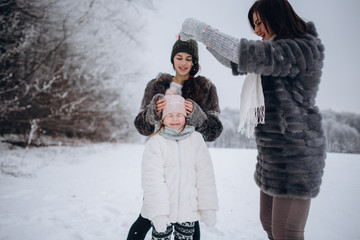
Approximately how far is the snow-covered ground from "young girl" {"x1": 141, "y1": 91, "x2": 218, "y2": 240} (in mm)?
1055

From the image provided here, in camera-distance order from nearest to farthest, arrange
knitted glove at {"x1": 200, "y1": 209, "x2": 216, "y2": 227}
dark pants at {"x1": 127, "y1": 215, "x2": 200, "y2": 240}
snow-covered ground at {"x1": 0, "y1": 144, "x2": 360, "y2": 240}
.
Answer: knitted glove at {"x1": 200, "y1": 209, "x2": 216, "y2": 227} → dark pants at {"x1": 127, "y1": 215, "x2": 200, "y2": 240} → snow-covered ground at {"x1": 0, "y1": 144, "x2": 360, "y2": 240}

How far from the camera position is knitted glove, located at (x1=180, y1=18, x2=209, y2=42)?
111 cm

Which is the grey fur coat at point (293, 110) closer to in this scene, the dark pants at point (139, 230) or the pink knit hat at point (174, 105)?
the pink knit hat at point (174, 105)

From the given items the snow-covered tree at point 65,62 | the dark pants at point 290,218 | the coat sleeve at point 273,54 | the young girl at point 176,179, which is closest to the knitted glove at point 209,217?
the young girl at point 176,179

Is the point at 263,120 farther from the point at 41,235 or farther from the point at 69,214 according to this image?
the point at 69,214

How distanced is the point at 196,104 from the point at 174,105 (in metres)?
0.18

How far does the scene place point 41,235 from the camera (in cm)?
197

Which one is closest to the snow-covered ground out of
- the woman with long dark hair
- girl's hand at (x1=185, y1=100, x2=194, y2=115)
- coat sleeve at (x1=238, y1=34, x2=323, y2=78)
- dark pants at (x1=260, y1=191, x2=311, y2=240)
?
dark pants at (x1=260, y1=191, x2=311, y2=240)

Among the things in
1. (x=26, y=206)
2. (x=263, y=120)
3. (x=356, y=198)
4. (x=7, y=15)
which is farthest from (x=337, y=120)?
(x=7, y=15)

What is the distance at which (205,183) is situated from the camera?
1.36 meters

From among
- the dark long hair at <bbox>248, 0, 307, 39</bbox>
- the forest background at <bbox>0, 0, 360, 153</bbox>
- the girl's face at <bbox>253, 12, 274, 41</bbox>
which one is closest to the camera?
the dark long hair at <bbox>248, 0, 307, 39</bbox>

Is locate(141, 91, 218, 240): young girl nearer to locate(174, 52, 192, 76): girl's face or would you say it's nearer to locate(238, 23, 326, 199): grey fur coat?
locate(174, 52, 192, 76): girl's face

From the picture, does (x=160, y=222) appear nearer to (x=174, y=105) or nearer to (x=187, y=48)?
(x=174, y=105)

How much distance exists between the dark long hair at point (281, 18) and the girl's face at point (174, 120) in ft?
2.64
